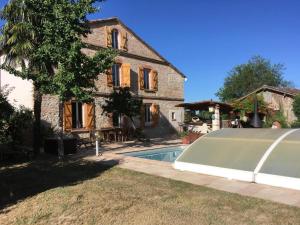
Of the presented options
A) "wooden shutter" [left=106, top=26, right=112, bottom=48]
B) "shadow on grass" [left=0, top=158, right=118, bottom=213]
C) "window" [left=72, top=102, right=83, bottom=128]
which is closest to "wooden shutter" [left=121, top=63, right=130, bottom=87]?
"wooden shutter" [left=106, top=26, right=112, bottom=48]

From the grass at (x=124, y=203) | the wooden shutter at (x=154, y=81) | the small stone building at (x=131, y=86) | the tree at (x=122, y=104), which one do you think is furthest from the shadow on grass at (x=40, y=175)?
the wooden shutter at (x=154, y=81)

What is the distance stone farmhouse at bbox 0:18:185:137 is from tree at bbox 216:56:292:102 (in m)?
29.1

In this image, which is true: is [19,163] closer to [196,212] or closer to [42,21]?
[42,21]

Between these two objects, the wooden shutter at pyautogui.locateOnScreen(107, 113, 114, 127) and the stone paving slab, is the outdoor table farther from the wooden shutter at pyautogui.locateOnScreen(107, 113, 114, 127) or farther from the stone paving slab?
the stone paving slab

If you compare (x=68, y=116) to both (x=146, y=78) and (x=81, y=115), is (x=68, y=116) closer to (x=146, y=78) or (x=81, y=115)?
(x=81, y=115)

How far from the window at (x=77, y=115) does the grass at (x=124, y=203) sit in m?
9.28

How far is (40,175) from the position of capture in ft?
33.1

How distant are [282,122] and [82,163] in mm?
19120

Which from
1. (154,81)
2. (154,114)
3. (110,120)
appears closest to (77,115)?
(110,120)

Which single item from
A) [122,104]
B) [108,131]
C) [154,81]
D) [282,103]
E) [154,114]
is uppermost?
[154,81]

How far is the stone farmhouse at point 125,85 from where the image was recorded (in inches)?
717

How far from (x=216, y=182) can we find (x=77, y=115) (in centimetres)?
1212

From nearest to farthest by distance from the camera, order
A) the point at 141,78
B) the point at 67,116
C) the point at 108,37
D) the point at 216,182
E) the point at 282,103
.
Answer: the point at 216,182
the point at 67,116
the point at 108,37
the point at 141,78
the point at 282,103

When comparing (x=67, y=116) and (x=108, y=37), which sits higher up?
(x=108, y=37)
